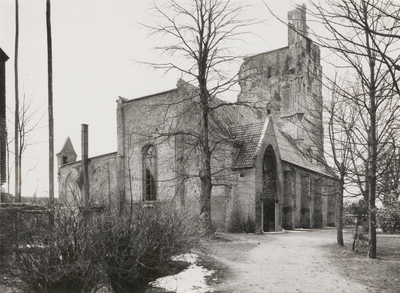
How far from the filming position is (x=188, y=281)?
921cm

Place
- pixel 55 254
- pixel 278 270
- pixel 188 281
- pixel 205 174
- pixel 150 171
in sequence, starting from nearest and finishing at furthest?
pixel 55 254 < pixel 188 281 < pixel 278 270 < pixel 205 174 < pixel 150 171

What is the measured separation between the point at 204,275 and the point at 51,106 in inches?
423

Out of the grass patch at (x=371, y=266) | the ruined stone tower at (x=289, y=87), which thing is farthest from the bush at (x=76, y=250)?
the ruined stone tower at (x=289, y=87)

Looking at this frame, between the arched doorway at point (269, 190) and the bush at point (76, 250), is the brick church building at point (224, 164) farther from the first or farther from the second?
the bush at point (76, 250)

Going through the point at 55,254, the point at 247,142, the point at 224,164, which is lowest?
the point at 55,254

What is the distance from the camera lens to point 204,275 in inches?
389

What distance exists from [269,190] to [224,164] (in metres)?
4.93

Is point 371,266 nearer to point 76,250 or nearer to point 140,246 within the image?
point 140,246

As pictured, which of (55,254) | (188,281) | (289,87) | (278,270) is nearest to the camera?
(55,254)

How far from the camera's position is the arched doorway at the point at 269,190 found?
85.9 ft

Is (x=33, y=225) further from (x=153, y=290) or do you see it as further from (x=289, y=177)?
(x=289, y=177)

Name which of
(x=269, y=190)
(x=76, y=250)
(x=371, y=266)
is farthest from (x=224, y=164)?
(x=76, y=250)

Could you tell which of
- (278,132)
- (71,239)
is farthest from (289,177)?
(71,239)

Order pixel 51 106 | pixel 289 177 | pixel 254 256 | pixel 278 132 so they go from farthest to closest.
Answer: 1. pixel 278 132
2. pixel 289 177
3. pixel 51 106
4. pixel 254 256
